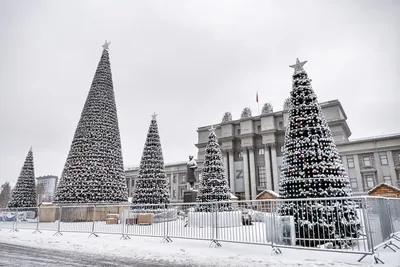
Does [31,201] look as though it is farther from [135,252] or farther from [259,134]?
[259,134]

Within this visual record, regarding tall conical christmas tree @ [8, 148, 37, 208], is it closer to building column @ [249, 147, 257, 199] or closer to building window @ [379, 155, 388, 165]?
building column @ [249, 147, 257, 199]

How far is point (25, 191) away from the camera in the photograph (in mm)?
25328

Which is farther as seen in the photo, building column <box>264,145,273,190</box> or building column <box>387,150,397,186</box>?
building column <box>264,145,273,190</box>

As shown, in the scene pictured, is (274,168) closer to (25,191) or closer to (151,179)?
(151,179)

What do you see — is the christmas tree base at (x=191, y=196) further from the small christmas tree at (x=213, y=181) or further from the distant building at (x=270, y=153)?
the distant building at (x=270, y=153)

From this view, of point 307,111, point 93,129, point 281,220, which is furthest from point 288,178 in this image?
point 93,129

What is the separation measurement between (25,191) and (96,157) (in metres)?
9.70

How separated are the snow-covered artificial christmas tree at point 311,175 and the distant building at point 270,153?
39113 mm

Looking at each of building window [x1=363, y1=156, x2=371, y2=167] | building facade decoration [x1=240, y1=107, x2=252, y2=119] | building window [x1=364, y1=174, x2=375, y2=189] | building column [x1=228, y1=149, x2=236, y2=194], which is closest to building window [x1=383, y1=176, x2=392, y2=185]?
building window [x1=364, y1=174, x2=375, y2=189]

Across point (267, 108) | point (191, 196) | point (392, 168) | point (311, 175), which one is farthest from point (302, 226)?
point (267, 108)

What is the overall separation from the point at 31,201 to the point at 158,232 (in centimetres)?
2068

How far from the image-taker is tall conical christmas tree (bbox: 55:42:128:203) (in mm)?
20875

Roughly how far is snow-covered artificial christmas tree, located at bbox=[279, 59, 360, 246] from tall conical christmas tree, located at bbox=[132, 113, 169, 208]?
12.6 metres

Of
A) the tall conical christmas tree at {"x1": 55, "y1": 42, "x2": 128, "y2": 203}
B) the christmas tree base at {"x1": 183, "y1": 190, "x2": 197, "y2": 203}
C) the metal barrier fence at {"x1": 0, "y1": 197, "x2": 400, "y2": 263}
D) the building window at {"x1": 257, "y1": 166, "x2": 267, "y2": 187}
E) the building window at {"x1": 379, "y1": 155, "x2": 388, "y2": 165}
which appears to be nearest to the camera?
the metal barrier fence at {"x1": 0, "y1": 197, "x2": 400, "y2": 263}
